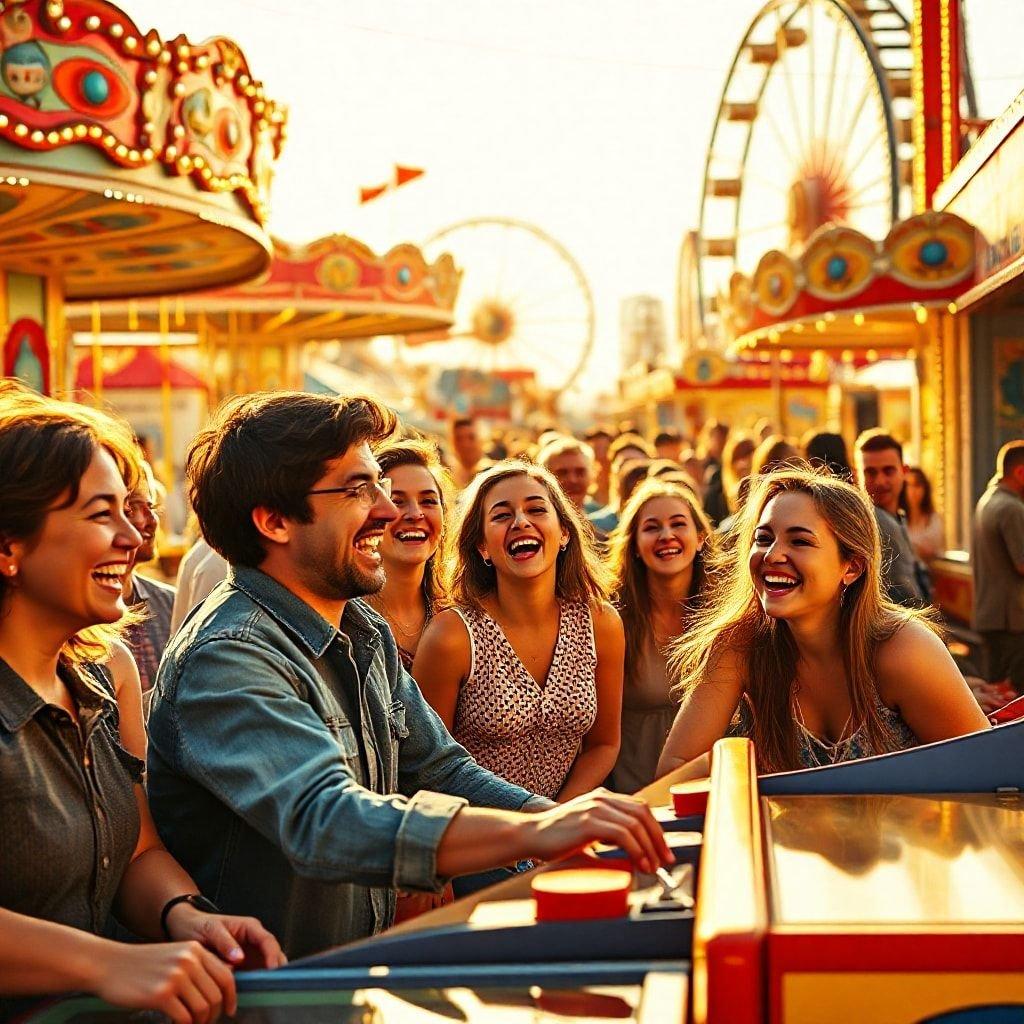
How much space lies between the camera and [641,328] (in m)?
91.2

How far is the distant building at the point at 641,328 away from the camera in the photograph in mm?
84125

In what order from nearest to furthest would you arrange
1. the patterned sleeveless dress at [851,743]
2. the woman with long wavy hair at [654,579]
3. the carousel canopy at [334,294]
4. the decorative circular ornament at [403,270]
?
the patterned sleeveless dress at [851,743]
the woman with long wavy hair at [654,579]
the carousel canopy at [334,294]
the decorative circular ornament at [403,270]

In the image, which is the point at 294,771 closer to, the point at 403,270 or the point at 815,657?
the point at 815,657

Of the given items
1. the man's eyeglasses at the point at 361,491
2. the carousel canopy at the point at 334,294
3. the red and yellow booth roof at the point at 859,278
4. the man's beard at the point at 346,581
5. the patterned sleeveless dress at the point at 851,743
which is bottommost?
the patterned sleeveless dress at the point at 851,743

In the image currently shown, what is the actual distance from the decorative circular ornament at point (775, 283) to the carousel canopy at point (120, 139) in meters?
4.83

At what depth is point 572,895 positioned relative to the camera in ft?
4.75

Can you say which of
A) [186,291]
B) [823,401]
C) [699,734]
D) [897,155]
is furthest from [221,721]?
[823,401]

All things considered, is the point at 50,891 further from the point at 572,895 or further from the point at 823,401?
the point at 823,401

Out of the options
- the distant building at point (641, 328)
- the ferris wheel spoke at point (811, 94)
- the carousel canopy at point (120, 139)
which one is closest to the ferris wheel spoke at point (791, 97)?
the ferris wheel spoke at point (811, 94)

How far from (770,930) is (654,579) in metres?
3.17

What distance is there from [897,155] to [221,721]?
1540cm

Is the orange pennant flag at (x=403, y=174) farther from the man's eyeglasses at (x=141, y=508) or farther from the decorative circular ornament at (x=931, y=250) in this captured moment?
the man's eyeglasses at (x=141, y=508)

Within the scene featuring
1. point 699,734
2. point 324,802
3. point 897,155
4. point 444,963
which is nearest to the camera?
point 444,963

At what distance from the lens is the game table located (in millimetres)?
1188
